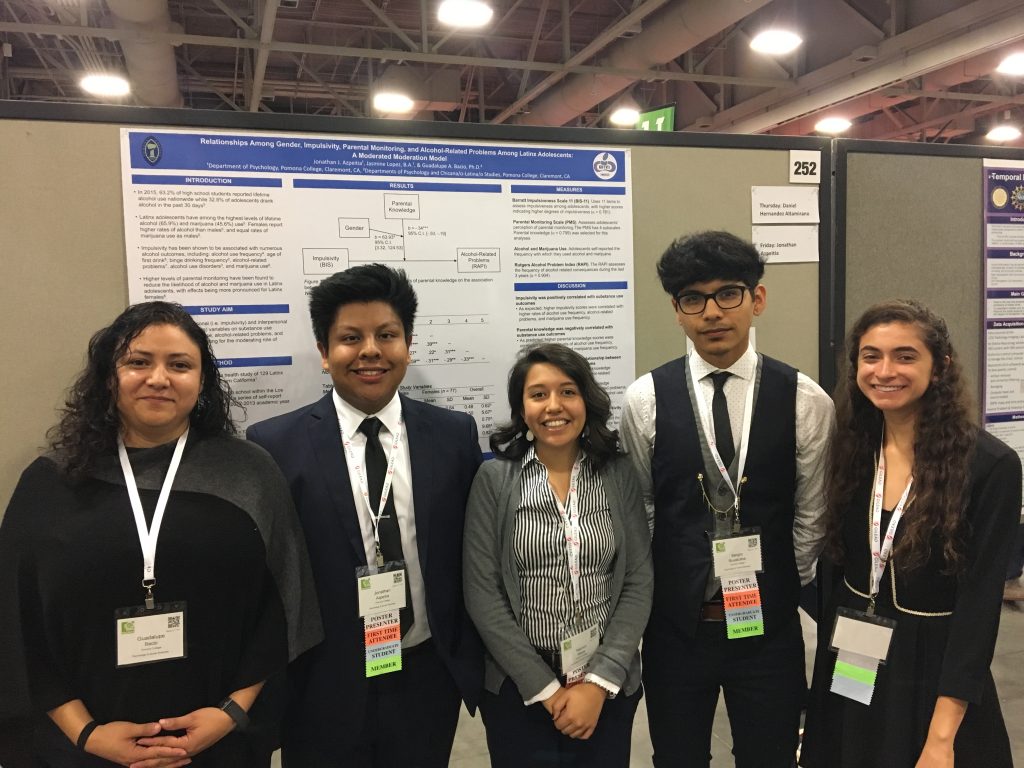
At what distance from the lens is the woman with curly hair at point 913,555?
1373 millimetres

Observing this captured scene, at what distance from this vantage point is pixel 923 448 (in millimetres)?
1430

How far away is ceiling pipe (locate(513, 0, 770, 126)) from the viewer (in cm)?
492

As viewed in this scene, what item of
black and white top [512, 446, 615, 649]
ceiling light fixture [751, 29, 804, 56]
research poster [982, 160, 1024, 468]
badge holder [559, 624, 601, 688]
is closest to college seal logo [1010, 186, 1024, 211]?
research poster [982, 160, 1024, 468]

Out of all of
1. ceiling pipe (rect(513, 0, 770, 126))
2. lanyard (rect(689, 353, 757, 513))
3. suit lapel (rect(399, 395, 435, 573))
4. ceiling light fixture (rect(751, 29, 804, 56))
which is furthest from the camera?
ceiling light fixture (rect(751, 29, 804, 56))

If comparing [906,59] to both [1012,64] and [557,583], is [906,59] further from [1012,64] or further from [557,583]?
[557,583]

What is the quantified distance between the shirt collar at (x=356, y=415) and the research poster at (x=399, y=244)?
0.33 m

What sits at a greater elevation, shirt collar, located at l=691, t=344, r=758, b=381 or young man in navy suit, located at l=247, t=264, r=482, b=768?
shirt collar, located at l=691, t=344, r=758, b=381

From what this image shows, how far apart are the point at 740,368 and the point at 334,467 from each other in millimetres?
973

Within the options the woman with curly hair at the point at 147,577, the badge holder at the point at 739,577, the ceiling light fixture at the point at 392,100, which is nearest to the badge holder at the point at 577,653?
the badge holder at the point at 739,577

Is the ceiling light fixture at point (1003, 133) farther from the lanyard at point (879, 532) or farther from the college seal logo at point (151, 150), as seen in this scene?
the college seal logo at point (151, 150)

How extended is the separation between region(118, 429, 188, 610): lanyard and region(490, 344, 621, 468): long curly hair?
0.69 m

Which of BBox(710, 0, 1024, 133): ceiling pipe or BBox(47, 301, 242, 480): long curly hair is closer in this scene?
BBox(47, 301, 242, 480): long curly hair

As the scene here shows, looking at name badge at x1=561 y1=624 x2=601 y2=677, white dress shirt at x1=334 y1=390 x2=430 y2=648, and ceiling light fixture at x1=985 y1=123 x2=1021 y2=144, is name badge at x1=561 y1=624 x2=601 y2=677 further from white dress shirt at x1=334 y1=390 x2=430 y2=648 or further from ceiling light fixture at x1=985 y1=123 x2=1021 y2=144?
ceiling light fixture at x1=985 y1=123 x2=1021 y2=144

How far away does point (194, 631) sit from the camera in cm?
127
